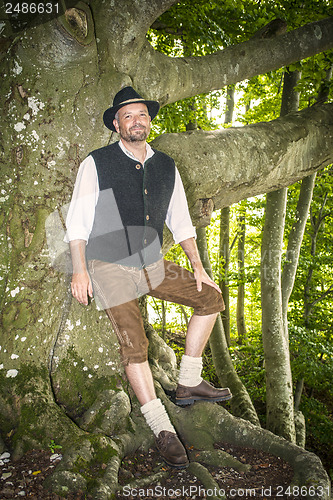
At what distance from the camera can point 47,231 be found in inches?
119

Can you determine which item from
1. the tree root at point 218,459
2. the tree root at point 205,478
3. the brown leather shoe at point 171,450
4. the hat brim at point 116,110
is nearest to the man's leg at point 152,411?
the brown leather shoe at point 171,450

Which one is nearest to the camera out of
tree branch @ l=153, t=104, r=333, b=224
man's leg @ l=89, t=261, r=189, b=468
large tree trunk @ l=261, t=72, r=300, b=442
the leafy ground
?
the leafy ground

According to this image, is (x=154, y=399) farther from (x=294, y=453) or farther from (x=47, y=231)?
(x=47, y=231)

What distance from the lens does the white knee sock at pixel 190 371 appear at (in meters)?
3.23

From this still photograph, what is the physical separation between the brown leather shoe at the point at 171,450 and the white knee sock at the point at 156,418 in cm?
4

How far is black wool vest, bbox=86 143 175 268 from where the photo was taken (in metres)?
2.87

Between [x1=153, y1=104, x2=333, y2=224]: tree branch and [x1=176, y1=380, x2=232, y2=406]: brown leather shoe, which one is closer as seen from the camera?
[x1=176, y1=380, x2=232, y2=406]: brown leather shoe

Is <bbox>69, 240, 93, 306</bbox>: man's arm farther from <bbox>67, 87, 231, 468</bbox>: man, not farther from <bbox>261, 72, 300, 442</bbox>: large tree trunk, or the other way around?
<bbox>261, 72, 300, 442</bbox>: large tree trunk

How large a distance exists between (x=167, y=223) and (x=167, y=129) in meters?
5.05

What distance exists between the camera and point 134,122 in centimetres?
294

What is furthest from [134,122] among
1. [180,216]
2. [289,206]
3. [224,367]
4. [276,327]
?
[289,206]

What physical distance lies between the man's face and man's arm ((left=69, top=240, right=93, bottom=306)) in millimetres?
924

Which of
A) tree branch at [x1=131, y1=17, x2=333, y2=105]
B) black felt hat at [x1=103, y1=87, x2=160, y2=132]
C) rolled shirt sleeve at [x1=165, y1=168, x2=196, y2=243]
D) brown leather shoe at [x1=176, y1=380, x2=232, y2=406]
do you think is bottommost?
brown leather shoe at [x1=176, y1=380, x2=232, y2=406]

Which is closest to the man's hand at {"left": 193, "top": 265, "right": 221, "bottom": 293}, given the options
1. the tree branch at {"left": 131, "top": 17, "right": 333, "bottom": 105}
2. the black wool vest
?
the black wool vest
